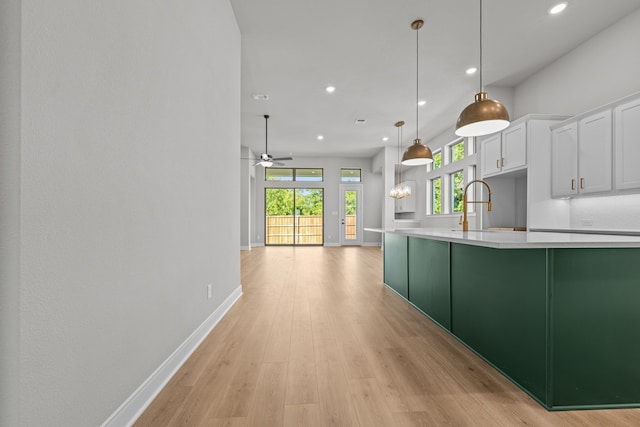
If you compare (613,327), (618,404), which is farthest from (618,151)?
(618,404)

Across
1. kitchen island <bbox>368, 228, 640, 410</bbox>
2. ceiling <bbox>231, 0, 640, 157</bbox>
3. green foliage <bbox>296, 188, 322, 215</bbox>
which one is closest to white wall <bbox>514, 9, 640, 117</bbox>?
ceiling <bbox>231, 0, 640, 157</bbox>

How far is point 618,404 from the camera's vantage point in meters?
1.61

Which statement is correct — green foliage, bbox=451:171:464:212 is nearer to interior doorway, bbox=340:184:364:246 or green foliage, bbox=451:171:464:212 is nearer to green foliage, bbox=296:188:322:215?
interior doorway, bbox=340:184:364:246

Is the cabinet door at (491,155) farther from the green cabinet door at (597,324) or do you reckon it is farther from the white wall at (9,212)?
the white wall at (9,212)

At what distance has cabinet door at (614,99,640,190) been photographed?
10.1 ft

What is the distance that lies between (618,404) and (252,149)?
9.73 meters

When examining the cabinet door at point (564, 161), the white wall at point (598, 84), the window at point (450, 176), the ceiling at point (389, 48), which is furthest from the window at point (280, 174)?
the cabinet door at point (564, 161)

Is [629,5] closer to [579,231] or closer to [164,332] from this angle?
[579,231]

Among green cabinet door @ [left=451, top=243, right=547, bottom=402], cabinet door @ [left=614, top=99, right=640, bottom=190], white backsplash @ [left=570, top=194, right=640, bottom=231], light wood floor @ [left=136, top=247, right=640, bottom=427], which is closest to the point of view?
light wood floor @ [left=136, top=247, right=640, bottom=427]

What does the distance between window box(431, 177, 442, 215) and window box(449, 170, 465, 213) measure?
466 millimetres

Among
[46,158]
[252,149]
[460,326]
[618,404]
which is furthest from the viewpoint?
[252,149]

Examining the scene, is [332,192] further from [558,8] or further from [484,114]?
[484,114]

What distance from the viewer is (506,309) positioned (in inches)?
75.5

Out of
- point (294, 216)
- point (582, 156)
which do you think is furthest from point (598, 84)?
point (294, 216)
